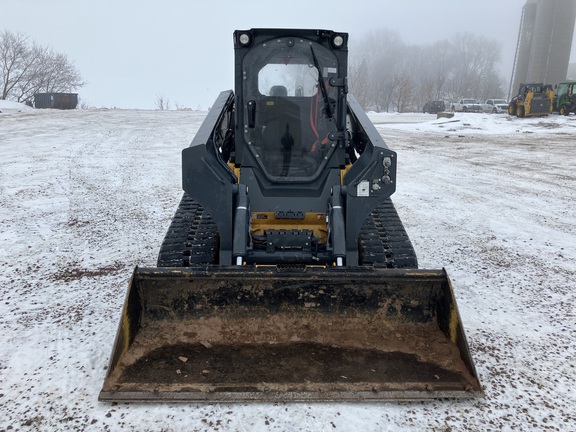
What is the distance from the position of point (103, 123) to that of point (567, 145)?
1780 cm

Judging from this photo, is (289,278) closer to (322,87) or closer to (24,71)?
(322,87)

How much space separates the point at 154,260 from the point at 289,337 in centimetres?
260

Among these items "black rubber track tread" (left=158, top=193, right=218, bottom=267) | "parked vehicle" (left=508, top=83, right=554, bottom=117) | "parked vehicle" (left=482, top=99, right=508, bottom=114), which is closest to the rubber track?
"black rubber track tread" (left=158, top=193, right=218, bottom=267)

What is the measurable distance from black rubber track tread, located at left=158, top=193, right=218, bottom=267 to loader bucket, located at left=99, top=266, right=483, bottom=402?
70cm

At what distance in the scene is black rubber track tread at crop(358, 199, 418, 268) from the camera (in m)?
4.43

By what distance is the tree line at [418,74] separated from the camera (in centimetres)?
7138

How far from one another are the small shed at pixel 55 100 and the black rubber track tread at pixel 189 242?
36.2m

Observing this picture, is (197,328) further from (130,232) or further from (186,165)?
(130,232)

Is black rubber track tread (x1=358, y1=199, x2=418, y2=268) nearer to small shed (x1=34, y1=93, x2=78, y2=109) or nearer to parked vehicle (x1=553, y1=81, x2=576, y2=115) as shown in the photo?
parked vehicle (x1=553, y1=81, x2=576, y2=115)

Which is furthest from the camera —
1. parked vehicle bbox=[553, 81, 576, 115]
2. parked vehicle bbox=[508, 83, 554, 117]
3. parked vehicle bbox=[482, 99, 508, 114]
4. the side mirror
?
parked vehicle bbox=[482, 99, 508, 114]

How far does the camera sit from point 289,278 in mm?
3674

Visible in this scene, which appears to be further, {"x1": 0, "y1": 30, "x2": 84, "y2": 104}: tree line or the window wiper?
{"x1": 0, "y1": 30, "x2": 84, "y2": 104}: tree line

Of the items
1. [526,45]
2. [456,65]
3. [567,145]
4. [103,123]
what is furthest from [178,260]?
[456,65]

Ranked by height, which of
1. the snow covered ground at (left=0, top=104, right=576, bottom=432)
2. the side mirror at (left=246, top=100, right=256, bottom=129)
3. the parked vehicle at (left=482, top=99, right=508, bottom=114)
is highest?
the side mirror at (left=246, top=100, right=256, bottom=129)
